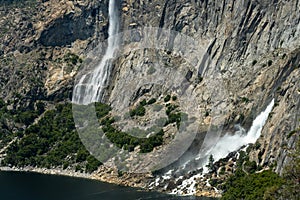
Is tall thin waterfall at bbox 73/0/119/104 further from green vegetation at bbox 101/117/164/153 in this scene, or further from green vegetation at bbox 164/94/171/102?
green vegetation at bbox 164/94/171/102

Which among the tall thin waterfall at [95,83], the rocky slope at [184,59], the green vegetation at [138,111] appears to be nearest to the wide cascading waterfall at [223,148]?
the rocky slope at [184,59]

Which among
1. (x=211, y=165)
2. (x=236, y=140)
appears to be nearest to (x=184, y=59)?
(x=236, y=140)

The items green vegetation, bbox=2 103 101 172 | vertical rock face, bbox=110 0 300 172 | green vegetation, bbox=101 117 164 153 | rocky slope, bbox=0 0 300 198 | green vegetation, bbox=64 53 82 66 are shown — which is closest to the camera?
vertical rock face, bbox=110 0 300 172

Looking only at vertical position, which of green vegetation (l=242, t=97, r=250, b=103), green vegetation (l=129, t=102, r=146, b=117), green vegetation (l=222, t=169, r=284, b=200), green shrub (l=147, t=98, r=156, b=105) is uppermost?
green vegetation (l=242, t=97, r=250, b=103)

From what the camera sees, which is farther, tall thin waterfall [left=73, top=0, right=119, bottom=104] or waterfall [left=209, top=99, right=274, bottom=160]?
tall thin waterfall [left=73, top=0, right=119, bottom=104]

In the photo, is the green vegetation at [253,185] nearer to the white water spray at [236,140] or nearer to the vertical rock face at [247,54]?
the vertical rock face at [247,54]

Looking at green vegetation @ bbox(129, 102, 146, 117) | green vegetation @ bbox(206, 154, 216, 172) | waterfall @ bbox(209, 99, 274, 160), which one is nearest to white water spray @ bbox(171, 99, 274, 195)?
waterfall @ bbox(209, 99, 274, 160)

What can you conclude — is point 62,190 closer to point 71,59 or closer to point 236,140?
point 236,140
